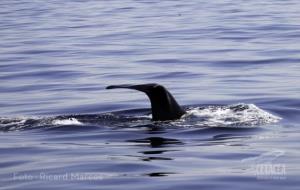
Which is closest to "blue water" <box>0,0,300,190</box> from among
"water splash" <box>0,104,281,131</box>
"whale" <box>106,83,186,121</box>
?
A: "water splash" <box>0,104,281,131</box>

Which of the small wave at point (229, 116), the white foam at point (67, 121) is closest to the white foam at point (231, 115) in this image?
the small wave at point (229, 116)

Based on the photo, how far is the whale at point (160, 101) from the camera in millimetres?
11047

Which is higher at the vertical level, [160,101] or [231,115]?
[160,101]

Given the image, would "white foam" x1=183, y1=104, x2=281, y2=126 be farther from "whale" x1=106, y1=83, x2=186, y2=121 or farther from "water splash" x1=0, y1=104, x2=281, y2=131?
"whale" x1=106, y1=83, x2=186, y2=121

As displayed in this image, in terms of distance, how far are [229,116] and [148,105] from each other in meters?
2.18

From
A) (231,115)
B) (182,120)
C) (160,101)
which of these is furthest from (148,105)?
(160,101)

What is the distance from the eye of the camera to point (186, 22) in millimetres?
30531

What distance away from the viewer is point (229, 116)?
38.4 ft

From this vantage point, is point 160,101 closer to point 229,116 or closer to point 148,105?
point 229,116

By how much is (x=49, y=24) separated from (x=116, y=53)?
33.0 feet

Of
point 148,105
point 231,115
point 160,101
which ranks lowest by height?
point 148,105

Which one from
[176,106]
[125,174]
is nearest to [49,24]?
[176,106]

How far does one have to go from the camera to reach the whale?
435 inches

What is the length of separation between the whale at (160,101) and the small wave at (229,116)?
18 cm
